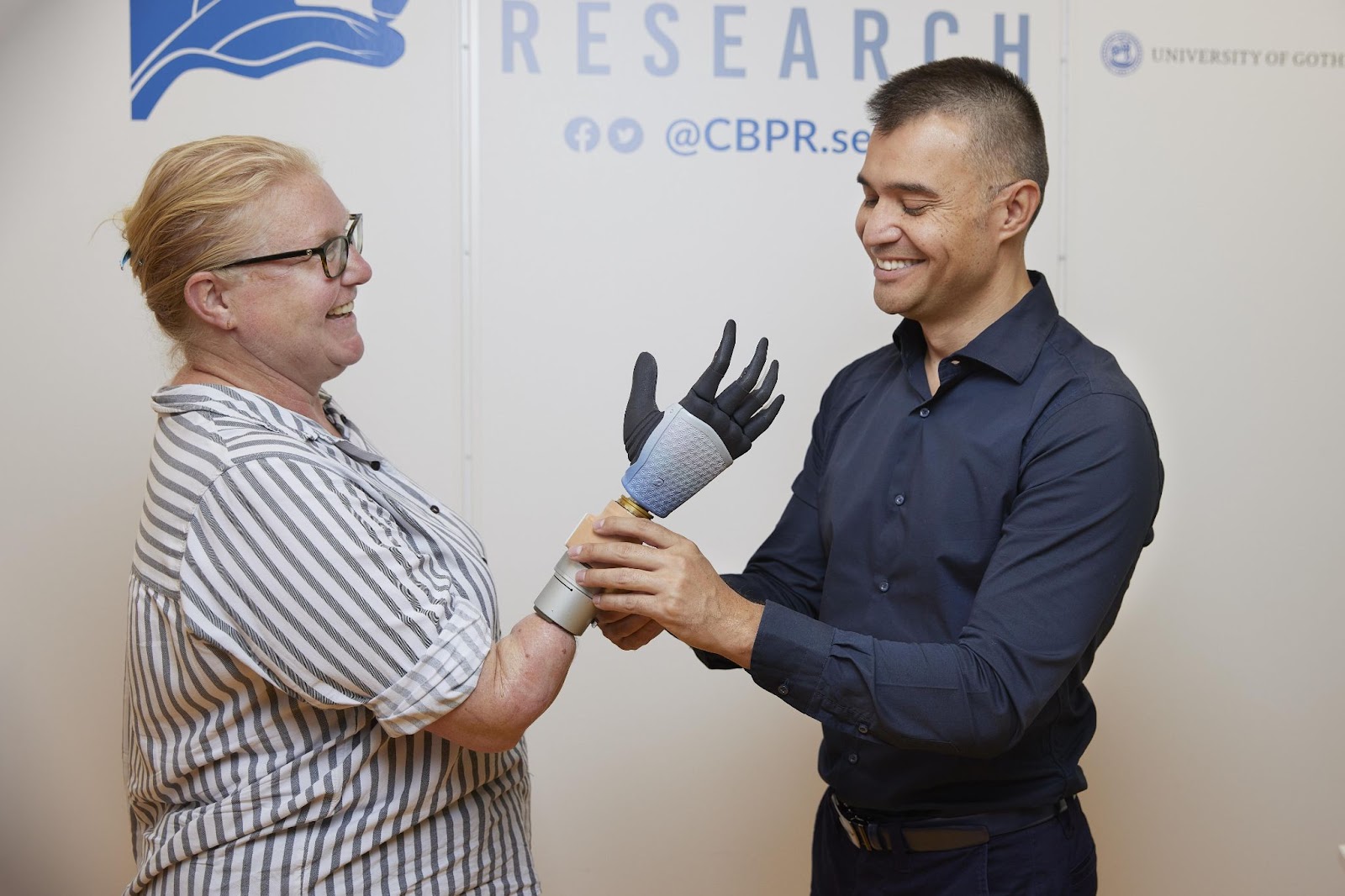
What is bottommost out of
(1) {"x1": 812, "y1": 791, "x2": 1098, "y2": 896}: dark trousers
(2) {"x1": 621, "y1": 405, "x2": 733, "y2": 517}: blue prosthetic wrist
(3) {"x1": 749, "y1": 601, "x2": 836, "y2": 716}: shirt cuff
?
(1) {"x1": 812, "y1": 791, "x2": 1098, "y2": 896}: dark trousers

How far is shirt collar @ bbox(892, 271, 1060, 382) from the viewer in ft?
5.32

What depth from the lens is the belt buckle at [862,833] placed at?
1710 mm

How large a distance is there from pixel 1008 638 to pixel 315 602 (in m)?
0.82

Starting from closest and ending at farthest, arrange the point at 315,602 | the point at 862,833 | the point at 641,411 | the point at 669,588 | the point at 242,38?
the point at 315,602
the point at 669,588
the point at 641,411
the point at 862,833
the point at 242,38

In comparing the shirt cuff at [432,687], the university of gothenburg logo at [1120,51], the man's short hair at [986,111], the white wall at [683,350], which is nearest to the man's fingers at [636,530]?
the shirt cuff at [432,687]

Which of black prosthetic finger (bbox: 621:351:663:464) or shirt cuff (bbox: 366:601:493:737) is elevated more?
black prosthetic finger (bbox: 621:351:663:464)

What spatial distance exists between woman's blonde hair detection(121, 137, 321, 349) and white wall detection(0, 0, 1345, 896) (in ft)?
3.54

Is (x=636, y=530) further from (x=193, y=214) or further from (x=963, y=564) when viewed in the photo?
(x=193, y=214)

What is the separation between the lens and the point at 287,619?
51.5 inches

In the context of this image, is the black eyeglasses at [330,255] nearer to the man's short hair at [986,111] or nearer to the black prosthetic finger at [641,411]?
the black prosthetic finger at [641,411]

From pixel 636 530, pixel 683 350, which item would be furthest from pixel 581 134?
pixel 636 530

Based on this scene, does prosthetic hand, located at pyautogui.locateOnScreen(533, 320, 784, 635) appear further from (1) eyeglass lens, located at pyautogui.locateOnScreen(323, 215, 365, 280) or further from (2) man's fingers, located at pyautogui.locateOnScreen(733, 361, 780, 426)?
(1) eyeglass lens, located at pyautogui.locateOnScreen(323, 215, 365, 280)

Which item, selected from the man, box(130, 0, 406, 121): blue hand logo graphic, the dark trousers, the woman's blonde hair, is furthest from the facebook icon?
the dark trousers

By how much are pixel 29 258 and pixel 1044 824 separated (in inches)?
91.9
